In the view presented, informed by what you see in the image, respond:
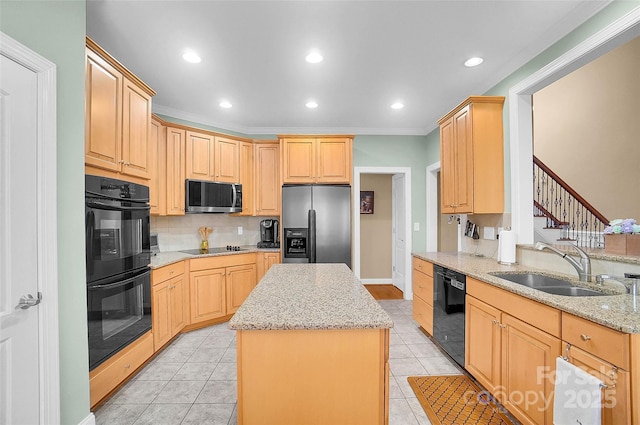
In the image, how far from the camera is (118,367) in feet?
6.89

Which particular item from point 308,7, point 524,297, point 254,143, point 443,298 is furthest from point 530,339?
point 254,143

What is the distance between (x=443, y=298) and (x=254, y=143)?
318cm

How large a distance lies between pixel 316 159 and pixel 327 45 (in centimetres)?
174

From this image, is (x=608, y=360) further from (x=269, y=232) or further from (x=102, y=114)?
(x=269, y=232)

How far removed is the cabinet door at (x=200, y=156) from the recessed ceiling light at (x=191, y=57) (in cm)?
124

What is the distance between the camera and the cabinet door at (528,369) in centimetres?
150

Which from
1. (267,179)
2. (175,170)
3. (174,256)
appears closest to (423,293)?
(267,179)

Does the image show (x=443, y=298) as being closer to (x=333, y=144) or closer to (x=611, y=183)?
(x=333, y=144)

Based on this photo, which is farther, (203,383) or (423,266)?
(423,266)

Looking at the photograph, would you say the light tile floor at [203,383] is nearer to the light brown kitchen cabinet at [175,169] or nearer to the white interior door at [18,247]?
the white interior door at [18,247]

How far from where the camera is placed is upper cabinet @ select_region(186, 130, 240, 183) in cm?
362

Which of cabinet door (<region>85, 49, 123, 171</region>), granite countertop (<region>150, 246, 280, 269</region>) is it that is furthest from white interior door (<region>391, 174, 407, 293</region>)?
cabinet door (<region>85, 49, 123, 171</region>)

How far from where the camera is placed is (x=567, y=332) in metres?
1.39

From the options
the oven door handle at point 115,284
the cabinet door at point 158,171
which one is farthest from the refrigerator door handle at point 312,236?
the oven door handle at point 115,284
